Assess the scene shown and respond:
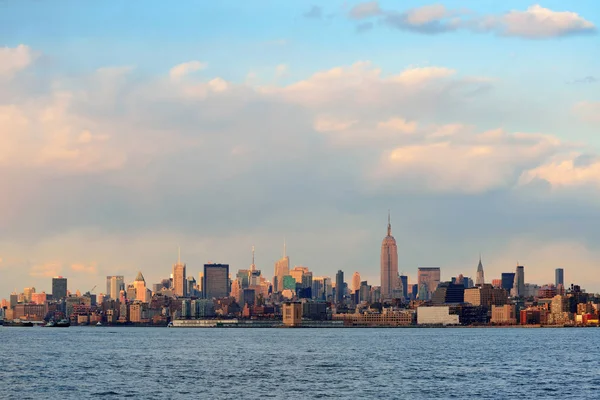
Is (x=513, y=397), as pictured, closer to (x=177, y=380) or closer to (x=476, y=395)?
(x=476, y=395)

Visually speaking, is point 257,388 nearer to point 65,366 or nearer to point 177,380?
point 177,380

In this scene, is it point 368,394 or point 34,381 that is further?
point 34,381

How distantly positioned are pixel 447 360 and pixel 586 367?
23.6 metres

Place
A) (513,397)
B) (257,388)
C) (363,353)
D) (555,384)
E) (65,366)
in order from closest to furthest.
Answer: (513,397), (257,388), (555,384), (65,366), (363,353)

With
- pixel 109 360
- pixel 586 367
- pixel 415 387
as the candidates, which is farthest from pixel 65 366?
pixel 586 367

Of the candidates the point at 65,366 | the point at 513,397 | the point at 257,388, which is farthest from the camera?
the point at 65,366

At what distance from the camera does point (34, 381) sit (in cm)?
11175

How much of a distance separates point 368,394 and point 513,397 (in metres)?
14.1

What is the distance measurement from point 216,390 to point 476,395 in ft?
86.1

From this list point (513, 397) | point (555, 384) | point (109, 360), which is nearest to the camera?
point (513, 397)

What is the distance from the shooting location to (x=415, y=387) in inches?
4186

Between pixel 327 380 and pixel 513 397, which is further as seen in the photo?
pixel 327 380

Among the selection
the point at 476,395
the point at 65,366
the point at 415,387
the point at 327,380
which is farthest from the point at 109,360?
the point at 476,395

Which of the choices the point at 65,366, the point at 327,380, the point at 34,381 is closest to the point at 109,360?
the point at 65,366
